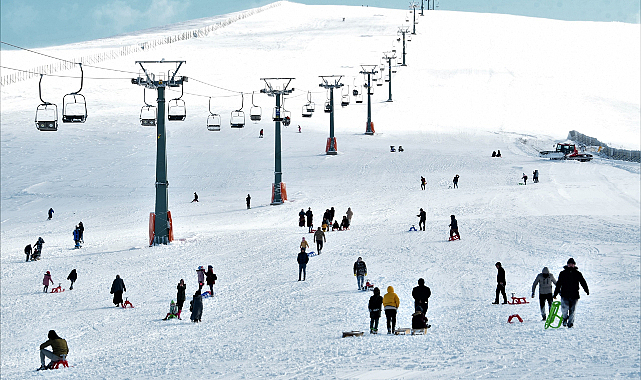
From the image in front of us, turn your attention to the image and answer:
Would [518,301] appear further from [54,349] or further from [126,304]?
[126,304]

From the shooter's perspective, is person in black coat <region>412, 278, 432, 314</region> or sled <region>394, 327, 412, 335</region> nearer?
sled <region>394, 327, 412, 335</region>

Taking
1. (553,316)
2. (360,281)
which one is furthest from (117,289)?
(553,316)

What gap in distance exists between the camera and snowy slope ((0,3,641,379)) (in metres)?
12.0

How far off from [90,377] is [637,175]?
112 feet

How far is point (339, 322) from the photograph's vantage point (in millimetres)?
13961

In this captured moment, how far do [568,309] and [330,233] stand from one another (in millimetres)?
14986

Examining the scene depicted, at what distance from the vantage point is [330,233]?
2648cm

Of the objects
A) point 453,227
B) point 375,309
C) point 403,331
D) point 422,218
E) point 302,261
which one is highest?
point 422,218

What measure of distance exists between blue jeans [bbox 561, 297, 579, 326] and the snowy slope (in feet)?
0.79

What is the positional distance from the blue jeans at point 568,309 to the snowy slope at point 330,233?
24 centimetres

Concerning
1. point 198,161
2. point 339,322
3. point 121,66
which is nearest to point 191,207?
point 198,161

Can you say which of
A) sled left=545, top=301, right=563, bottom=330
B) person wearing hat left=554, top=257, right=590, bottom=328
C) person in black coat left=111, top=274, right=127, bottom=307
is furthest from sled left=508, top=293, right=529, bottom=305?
person in black coat left=111, top=274, right=127, bottom=307

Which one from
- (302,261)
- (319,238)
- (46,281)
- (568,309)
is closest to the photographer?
(568,309)

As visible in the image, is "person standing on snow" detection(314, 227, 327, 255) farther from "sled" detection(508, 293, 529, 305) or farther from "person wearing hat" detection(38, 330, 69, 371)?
"person wearing hat" detection(38, 330, 69, 371)
